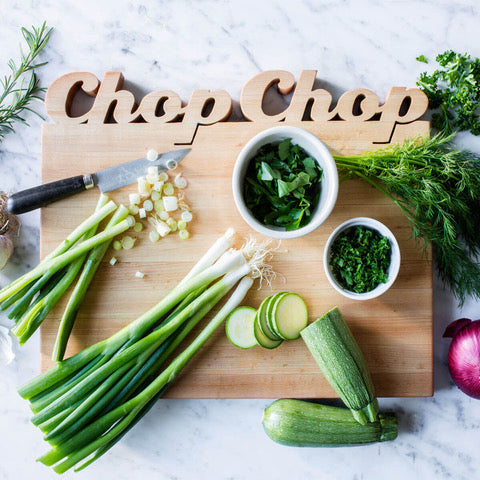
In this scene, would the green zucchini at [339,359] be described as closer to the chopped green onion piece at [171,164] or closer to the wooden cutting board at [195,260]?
the wooden cutting board at [195,260]

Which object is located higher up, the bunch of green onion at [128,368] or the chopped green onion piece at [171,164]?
the chopped green onion piece at [171,164]

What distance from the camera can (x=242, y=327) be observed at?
1560 mm

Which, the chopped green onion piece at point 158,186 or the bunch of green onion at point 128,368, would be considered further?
the chopped green onion piece at point 158,186

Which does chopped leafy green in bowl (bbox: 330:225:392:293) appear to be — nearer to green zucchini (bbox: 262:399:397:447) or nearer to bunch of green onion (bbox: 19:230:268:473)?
bunch of green onion (bbox: 19:230:268:473)

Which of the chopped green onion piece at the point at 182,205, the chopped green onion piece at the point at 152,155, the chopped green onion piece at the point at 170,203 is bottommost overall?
the chopped green onion piece at the point at 182,205

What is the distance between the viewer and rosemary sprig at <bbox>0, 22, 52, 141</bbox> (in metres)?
1.67

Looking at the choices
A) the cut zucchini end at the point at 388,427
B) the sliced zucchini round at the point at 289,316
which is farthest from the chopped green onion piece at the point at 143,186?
the cut zucchini end at the point at 388,427

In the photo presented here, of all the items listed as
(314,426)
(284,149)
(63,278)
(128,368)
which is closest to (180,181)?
(284,149)

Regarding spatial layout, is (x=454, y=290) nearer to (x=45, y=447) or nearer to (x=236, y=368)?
(x=236, y=368)

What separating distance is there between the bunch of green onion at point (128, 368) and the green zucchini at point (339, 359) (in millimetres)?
281

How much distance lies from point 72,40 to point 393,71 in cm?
121

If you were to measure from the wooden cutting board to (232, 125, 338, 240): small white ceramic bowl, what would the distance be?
0.56 feet

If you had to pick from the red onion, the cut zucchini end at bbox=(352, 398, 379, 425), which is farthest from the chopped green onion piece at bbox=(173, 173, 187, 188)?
the red onion

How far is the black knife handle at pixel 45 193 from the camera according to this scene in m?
1.54
